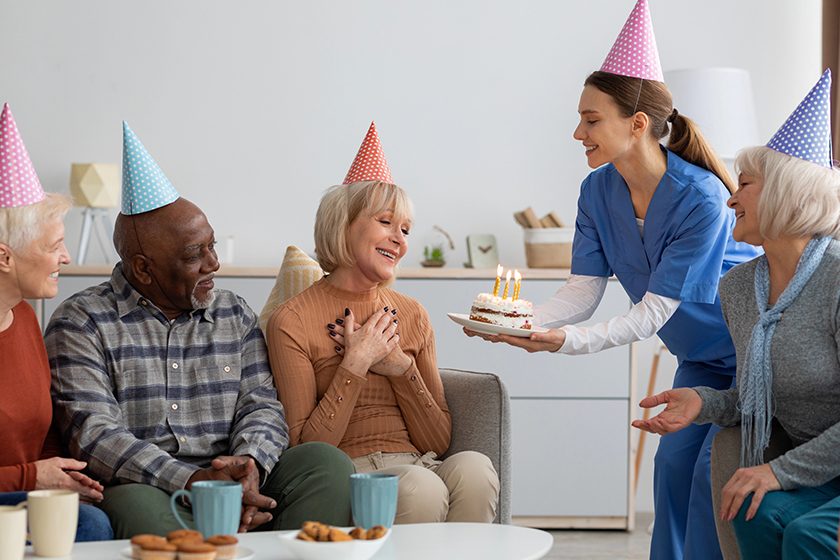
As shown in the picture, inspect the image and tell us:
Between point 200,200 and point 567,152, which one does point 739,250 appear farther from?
point 200,200

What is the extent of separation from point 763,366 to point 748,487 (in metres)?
0.24

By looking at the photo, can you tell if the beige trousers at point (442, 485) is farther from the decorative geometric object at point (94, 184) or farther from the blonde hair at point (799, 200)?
the decorative geometric object at point (94, 184)

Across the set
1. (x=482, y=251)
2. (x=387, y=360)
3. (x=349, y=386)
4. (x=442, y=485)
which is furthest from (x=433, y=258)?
(x=442, y=485)

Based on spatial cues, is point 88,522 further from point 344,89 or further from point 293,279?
point 344,89

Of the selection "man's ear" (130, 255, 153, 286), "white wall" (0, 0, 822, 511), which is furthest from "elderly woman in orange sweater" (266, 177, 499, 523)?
"white wall" (0, 0, 822, 511)

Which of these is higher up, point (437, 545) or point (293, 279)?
point (293, 279)

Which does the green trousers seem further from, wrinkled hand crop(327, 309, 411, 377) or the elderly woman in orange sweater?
wrinkled hand crop(327, 309, 411, 377)

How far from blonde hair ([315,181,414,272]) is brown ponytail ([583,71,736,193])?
1.91 ft

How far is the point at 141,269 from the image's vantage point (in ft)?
5.66

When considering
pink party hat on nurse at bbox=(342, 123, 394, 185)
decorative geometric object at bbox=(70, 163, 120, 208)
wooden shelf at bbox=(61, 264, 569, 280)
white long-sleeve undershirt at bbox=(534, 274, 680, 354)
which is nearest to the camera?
white long-sleeve undershirt at bbox=(534, 274, 680, 354)

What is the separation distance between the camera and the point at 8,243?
154 cm

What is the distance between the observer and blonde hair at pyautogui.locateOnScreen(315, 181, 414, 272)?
76.3 inches

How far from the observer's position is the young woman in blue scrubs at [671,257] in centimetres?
188

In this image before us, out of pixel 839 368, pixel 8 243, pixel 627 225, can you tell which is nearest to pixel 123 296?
pixel 8 243
